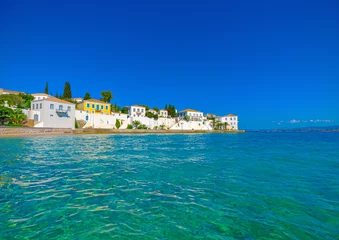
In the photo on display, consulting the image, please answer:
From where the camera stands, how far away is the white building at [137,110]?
68.0 m

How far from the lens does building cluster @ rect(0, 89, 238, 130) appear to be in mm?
38875

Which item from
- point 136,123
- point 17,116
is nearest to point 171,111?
point 136,123

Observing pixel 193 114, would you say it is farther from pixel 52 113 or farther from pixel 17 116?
pixel 17 116

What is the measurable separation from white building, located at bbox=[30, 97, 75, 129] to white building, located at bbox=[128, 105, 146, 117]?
26245 mm

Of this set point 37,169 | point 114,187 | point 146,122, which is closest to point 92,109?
point 146,122

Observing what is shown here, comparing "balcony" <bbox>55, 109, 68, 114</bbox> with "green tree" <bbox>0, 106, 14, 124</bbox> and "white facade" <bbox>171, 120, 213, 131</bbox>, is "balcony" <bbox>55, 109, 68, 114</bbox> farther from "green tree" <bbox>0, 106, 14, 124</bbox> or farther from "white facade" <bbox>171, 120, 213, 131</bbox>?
"white facade" <bbox>171, 120, 213, 131</bbox>

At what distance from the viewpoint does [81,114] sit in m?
47.1

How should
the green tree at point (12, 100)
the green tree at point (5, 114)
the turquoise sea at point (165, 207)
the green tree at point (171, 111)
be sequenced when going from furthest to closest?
1. the green tree at point (171, 111)
2. the green tree at point (12, 100)
3. the green tree at point (5, 114)
4. the turquoise sea at point (165, 207)

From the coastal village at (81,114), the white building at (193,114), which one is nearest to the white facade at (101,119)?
the coastal village at (81,114)

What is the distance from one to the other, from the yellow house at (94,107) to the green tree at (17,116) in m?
15.2

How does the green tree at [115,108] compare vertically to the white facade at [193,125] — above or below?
above

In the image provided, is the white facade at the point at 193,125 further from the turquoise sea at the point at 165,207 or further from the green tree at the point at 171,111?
the turquoise sea at the point at 165,207

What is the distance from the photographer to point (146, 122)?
63.2m

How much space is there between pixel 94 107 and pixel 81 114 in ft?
16.8
